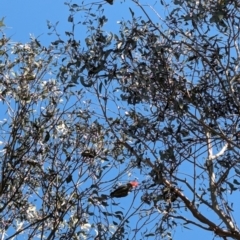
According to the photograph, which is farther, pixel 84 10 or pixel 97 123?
pixel 97 123

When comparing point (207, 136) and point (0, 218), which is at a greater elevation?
point (207, 136)

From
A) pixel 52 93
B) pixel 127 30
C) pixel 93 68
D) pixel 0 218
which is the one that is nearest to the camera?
pixel 93 68

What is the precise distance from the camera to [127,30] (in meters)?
6.40

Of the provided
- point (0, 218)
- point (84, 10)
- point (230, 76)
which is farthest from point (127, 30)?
point (0, 218)

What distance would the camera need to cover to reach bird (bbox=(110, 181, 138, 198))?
6516 millimetres

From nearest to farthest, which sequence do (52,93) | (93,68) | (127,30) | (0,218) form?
(93,68), (127,30), (0,218), (52,93)

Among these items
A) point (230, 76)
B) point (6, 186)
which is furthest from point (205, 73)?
point (6, 186)

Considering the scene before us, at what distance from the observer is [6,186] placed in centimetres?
676

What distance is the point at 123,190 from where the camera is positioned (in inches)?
258

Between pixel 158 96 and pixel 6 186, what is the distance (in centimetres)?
188

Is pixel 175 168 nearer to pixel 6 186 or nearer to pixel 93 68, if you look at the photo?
pixel 93 68

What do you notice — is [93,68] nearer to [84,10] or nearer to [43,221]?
[84,10]

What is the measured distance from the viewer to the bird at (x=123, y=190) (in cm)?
652

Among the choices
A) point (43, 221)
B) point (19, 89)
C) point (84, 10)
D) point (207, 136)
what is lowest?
point (43, 221)
